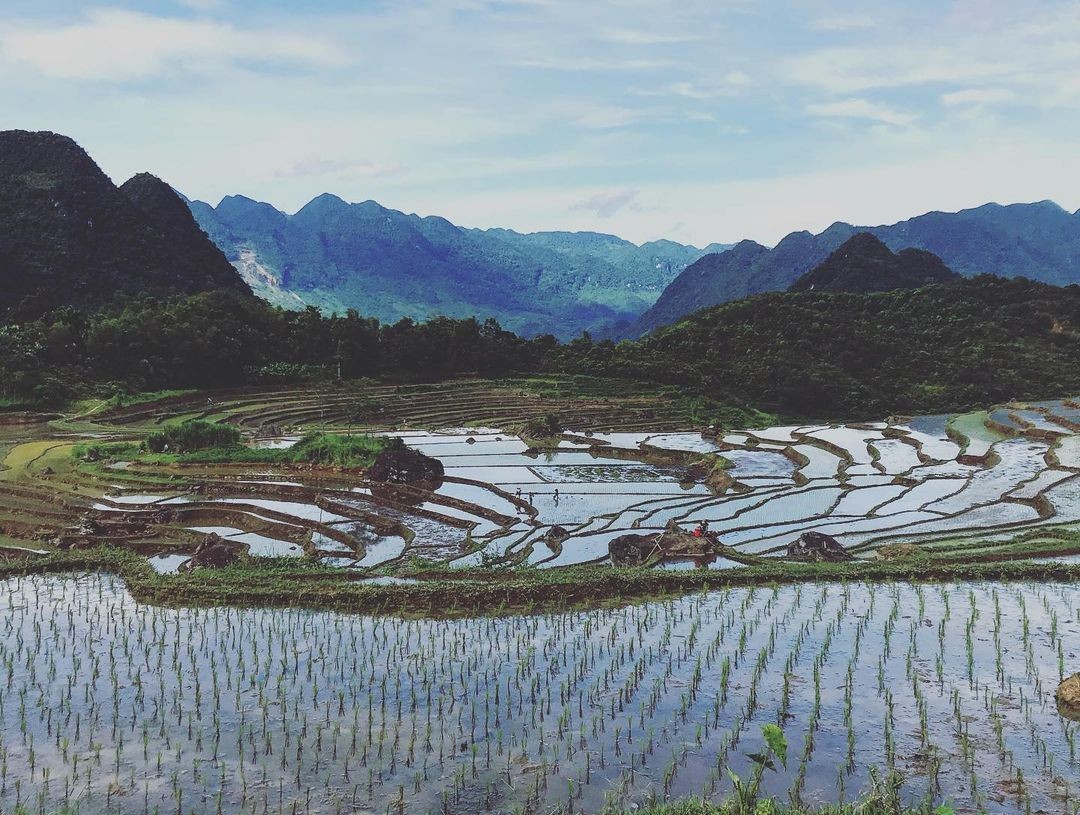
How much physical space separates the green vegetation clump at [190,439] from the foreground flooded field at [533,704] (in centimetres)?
1383

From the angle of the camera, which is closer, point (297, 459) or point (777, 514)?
point (777, 514)

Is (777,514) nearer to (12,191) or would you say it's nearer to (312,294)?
(12,191)

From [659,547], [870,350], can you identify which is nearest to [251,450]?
[659,547]

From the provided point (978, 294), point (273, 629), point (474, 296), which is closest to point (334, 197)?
point (474, 296)

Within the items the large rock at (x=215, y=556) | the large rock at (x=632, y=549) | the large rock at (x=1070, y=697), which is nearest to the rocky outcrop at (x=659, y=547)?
the large rock at (x=632, y=549)

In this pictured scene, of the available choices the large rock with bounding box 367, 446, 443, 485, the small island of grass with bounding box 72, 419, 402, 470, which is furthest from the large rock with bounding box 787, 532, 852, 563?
the small island of grass with bounding box 72, 419, 402, 470

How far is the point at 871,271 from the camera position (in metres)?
73.3

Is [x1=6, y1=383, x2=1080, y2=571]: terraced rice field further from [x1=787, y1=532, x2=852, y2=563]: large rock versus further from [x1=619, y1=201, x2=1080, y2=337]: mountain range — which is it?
[x1=619, y1=201, x2=1080, y2=337]: mountain range

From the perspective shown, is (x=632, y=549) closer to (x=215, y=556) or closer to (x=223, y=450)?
(x=215, y=556)

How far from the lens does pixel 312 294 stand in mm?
149375

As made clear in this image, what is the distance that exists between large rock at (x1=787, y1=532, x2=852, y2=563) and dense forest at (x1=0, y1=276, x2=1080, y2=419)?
2914 cm

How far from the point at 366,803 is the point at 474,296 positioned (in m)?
169

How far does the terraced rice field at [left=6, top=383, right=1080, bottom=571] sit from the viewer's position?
17062 millimetres

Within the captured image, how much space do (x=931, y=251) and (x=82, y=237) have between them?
11104cm
